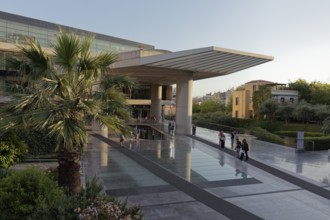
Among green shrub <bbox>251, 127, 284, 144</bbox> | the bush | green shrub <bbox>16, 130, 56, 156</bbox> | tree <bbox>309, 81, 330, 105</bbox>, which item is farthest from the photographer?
tree <bbox>309, 81, 330, 105</bbox>

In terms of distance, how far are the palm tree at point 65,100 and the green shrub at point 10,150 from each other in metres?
3.60

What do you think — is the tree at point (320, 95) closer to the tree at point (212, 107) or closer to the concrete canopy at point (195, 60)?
the tree at point (212, 107)

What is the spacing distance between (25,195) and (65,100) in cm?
284

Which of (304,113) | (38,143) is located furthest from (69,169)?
(304,113)

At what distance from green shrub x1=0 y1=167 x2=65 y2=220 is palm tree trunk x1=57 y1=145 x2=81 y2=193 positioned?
1549 millimetres

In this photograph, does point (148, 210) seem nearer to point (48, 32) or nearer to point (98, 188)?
point (98, 188)

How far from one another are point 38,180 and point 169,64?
22717mm

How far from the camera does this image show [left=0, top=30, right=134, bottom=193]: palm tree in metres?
8.77

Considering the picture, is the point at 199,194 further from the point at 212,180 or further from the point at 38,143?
the point at 38,143

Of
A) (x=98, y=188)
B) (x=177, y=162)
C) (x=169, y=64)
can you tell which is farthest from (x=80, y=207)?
(x=169, y=64)

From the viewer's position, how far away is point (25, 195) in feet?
24.1

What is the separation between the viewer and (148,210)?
34.3 ft

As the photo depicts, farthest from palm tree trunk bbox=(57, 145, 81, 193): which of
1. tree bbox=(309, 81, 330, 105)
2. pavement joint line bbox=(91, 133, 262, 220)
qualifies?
tree bbox=(309, 81, 330, 105)

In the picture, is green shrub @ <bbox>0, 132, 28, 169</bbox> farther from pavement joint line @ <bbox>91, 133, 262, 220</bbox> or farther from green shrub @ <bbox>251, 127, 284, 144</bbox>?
green shrub @ <bbox>251, 127, 284, 144</bbox>
